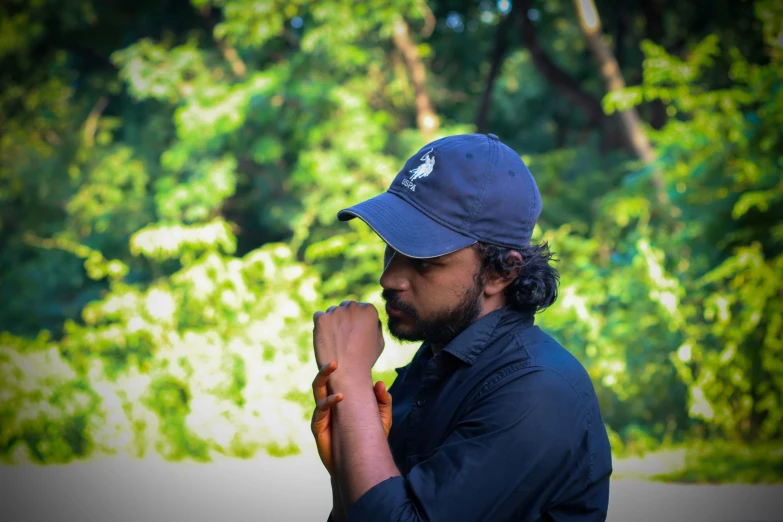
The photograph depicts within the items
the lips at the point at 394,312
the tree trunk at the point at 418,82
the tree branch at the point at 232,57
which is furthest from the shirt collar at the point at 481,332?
the tree branch at the point at 232,57

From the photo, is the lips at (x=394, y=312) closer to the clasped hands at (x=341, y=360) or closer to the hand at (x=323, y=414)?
the clasped hands at (x=341, y=360)

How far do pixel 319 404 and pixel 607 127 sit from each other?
8.95 metres

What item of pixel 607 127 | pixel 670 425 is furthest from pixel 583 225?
pixel 670 425

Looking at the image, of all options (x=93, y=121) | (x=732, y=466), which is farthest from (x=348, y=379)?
(x=93, y=121)

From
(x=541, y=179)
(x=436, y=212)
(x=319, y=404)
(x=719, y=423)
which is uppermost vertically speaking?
(x=541, y=179)

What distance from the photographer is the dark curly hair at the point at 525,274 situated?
1459 millimetres

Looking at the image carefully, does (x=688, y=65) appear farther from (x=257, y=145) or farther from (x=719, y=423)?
(x=257, y=145)

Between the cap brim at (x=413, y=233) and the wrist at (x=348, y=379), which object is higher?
the cap brim at (x=413, y=233)

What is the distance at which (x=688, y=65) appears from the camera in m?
6.18

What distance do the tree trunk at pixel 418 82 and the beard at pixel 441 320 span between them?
7894mm

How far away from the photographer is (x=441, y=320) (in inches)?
57.8

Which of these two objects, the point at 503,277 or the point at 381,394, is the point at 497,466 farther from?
the point at 503,277

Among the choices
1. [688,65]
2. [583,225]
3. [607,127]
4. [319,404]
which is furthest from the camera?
[607,127]

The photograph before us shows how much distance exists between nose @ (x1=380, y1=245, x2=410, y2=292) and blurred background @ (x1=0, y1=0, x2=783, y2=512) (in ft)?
13.7
